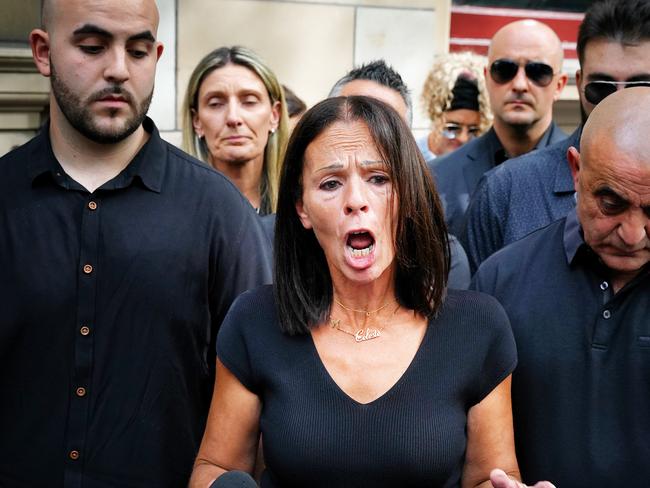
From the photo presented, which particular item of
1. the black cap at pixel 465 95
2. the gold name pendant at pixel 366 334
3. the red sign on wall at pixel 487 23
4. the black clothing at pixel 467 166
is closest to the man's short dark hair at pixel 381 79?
the black clothing at pixel 467 166

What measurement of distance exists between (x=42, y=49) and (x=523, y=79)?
258 centimetres

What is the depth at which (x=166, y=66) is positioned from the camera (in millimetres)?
6441

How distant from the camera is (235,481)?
244cm

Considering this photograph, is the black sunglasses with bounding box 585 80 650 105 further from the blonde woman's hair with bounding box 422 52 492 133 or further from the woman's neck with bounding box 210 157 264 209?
the blonde woman's hair with bounding box 422 52 492 133

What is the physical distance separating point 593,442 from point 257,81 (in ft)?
7.81

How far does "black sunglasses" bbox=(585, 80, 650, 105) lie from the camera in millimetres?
3420

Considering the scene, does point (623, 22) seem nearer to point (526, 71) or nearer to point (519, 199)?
point (519, 199)

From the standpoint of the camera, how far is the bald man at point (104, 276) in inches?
114

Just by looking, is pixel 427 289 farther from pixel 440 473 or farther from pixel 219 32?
pixel 219 32

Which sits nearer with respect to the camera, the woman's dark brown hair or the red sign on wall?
the woman's dark brown hair

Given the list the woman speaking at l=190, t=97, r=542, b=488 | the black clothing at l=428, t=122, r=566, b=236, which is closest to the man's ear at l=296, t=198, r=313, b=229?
the woman speaking at l=190, t=97, r=542, b=488

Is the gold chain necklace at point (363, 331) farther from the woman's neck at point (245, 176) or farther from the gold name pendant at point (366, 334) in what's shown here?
the woman's neck at point (245, 176)

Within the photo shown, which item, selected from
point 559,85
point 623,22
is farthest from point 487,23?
point 623,22

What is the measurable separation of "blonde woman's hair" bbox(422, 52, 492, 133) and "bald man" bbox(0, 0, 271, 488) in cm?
296
